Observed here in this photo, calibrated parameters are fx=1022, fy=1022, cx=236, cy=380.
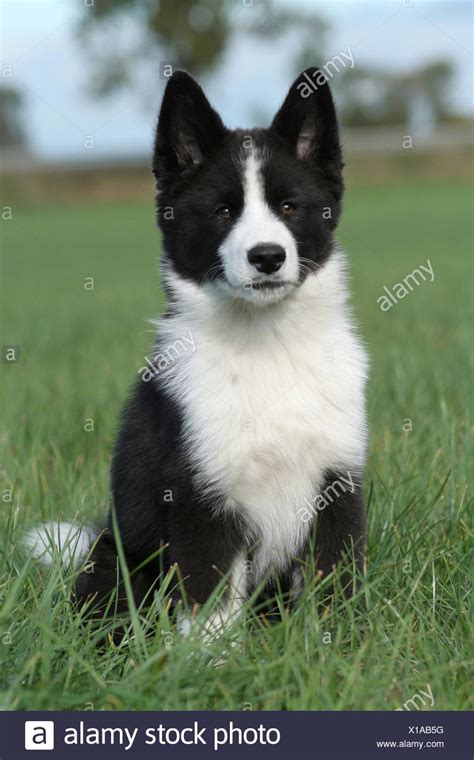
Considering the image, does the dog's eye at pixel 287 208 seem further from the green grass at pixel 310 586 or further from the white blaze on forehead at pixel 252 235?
the green grass at pixel 310 586

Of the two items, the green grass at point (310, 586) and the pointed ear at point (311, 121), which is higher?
the pointed ear at point (311, 121)

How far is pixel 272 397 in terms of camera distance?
3.24m

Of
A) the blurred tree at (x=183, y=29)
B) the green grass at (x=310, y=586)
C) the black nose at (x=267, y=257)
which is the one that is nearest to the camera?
the green grass at (x=310, y=586)

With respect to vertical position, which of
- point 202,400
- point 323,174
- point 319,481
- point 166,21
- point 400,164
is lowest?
point 319,481

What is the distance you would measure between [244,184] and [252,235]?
247mm

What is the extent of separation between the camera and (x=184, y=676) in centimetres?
259

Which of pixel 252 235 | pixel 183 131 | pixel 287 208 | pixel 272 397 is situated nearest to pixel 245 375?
pixel 272 397

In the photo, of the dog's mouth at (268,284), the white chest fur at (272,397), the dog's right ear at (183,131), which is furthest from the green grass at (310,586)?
the dog's right ear at (183,131)

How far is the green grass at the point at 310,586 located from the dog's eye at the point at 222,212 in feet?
1.82

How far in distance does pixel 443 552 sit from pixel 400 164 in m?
32.6

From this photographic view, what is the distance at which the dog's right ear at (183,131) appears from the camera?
11.1 ft
